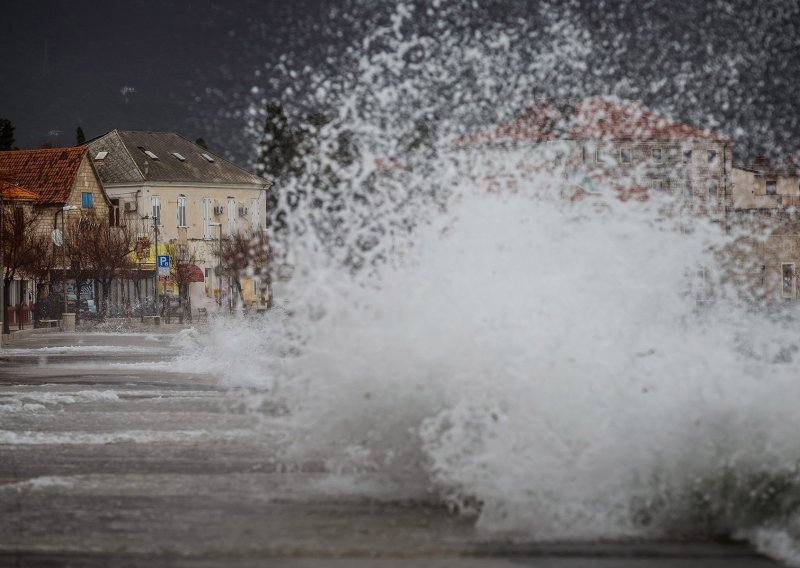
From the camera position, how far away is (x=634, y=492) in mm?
8320

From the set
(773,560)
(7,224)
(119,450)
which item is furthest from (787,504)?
(7,224)

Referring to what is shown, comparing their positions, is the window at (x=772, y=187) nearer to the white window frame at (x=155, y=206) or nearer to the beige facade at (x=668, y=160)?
the beige facade at (x=668, y=160)

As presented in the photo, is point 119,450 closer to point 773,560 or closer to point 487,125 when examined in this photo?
point 487,125

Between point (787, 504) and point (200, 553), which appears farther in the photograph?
point (787, 504)

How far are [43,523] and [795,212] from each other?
7980cm

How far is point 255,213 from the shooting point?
95625 mm

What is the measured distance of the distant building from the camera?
87250mm

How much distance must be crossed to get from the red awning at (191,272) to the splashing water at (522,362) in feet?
226

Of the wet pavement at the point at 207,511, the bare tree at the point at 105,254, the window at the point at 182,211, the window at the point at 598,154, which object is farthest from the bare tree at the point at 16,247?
the wet pavement at the point at 207,511

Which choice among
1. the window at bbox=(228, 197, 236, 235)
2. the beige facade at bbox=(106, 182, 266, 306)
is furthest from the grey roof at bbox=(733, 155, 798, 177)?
the window at bbox=(228, 197, 236, 235)

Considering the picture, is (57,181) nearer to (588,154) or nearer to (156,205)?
(156,205)

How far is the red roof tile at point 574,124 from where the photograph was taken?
14.8m

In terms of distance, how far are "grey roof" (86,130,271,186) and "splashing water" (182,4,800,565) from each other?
77.0 m

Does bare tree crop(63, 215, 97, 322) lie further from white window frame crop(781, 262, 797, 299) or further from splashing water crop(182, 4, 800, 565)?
splashing water crop(182, 4, 800, 565)
